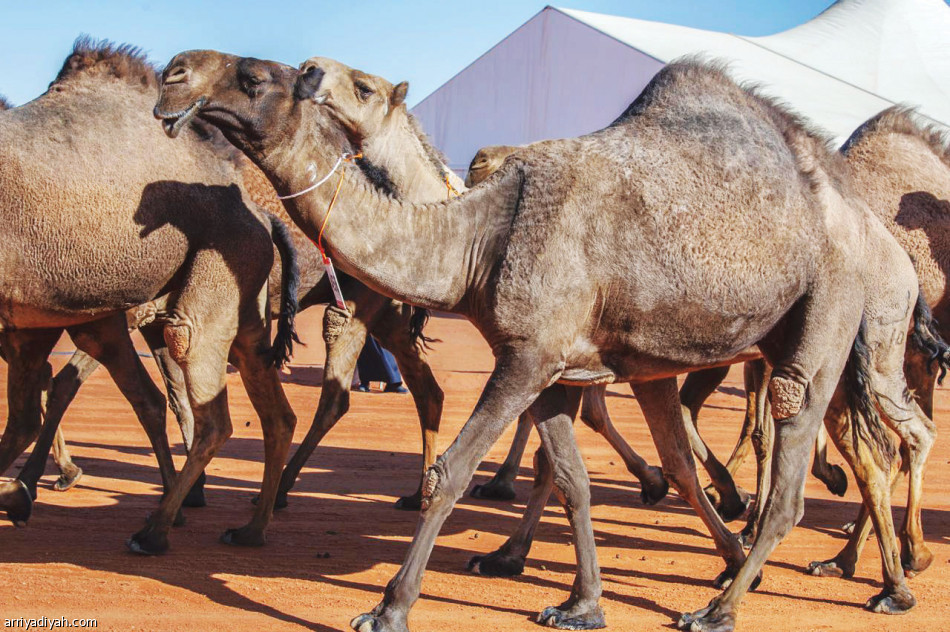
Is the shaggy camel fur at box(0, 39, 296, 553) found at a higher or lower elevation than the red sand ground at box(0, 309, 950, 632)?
higher

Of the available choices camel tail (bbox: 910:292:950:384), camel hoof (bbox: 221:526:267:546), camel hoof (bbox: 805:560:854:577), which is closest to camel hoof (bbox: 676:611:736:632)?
camel hoof (bbox: 805:560:854:577)

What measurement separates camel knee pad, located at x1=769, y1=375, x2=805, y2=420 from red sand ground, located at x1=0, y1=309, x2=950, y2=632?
3.49ft

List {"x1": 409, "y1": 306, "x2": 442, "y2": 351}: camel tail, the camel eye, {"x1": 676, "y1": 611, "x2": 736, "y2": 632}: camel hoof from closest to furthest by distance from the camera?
{"x1": 676, "y1": 611, "x2": 736, "y2": 632}: camel hoof, the camel eye, {"x1": 409, "y1": 306, "x2": 442, "y2": 351}: camel tail

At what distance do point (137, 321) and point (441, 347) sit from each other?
13.3 meters

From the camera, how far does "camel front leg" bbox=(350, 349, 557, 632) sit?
16.1ft

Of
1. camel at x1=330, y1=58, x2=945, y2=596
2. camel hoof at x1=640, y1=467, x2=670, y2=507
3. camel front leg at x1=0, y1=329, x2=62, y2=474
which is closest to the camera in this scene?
camel at x1=330, y1=58, x2=945, y2=596

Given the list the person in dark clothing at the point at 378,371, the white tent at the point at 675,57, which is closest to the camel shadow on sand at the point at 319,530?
the person in dark clothing at the point at 378,371

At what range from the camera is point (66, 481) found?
8.23 meters

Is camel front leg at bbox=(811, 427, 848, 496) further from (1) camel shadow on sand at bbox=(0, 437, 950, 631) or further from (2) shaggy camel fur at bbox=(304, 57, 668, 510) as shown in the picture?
(2) shaggy camel fur at bbox=(304, 57, 668, 510)

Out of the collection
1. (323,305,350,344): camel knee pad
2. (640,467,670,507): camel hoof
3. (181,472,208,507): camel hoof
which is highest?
(323,305,350,344): camel knee pad

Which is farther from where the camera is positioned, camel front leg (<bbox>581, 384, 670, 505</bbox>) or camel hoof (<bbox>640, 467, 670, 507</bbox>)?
camel hoof (<bbox>640, 467, 670, 507</bbox>)

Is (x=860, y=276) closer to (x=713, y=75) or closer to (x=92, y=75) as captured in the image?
(x=713, y=75)

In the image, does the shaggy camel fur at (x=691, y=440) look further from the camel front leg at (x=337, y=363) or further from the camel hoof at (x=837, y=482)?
the camel front leg at (x=337, y=363)

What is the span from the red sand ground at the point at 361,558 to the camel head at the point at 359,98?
8.77 ft
